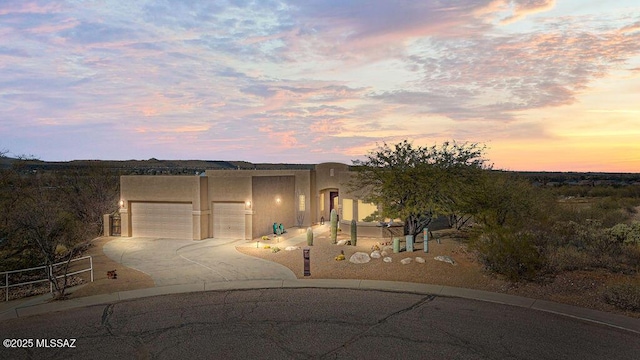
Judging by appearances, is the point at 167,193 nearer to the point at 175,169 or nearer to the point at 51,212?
the point at 51,212

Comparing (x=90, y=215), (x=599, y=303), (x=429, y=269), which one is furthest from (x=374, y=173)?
(x=90, y=215)

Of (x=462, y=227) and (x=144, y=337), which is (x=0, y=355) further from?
(x=462, y=227)

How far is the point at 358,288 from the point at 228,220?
13.3m

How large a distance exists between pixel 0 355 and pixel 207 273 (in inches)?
320

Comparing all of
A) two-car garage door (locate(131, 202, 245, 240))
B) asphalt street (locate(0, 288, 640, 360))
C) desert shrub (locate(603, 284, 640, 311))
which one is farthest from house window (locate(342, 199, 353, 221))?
desert shrub (locate(603, 284, 640, 311))

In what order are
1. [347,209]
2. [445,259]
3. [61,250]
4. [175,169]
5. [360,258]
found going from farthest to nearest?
1. [175,169]
2. [347,209]
3. [61,250]
4. [360,258]
5. [445,259]

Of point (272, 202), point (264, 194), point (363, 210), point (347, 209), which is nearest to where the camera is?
point (264, 194)

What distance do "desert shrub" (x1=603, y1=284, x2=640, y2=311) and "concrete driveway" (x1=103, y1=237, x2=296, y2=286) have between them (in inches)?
428

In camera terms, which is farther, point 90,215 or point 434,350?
point 90,215

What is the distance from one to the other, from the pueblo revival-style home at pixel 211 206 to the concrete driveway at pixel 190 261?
979mm

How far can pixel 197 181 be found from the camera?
2595 centimetres

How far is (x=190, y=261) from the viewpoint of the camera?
65.7 ft

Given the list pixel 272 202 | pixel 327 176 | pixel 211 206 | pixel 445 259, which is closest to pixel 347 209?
pixel 327 176

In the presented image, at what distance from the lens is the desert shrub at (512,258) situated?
15.8 metres
